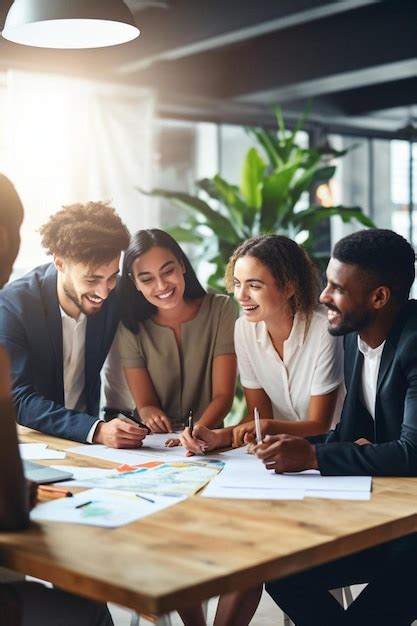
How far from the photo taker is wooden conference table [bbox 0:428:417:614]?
4.97ft

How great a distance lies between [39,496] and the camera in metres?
2.09

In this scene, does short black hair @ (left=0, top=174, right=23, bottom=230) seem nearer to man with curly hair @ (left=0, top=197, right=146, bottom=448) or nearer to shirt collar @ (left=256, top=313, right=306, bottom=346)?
man with curly hair @ (left=0, top=197, right=146, bottom=448)

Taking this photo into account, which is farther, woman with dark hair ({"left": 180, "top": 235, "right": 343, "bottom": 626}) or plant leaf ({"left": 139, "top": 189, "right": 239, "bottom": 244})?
plant leaf ({"left": 139, "top": 189, "right": 239, "bottom": 244})

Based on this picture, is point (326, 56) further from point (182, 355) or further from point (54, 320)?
point (54, 320)

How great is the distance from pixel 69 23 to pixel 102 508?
169 centimetres

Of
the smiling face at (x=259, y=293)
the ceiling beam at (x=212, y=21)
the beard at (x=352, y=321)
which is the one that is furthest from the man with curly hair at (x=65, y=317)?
the ceiling beam at (x=212, y=21)

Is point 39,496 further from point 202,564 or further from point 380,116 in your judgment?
point 380,116

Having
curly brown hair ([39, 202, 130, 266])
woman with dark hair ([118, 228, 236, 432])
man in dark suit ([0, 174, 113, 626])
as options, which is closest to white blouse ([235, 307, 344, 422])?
woman with dark hair ([118, 228, 236, 432])

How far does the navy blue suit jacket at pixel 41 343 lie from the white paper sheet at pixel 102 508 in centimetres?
89

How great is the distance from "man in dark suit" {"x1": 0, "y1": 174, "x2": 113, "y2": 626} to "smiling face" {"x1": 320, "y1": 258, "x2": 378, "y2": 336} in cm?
95

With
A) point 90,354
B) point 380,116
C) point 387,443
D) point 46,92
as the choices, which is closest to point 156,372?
point 90,354

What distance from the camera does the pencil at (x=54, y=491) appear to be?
6.87ft

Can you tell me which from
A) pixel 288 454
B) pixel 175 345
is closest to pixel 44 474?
pixel 288 454

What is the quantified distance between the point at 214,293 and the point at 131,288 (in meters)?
0.32
